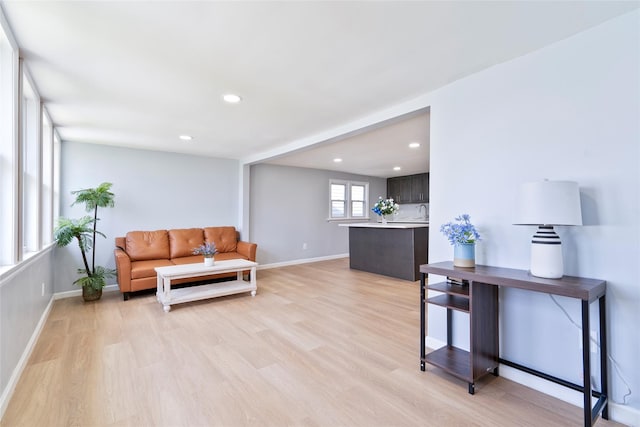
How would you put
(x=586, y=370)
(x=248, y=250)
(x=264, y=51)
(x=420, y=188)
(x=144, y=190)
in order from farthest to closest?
(x=420, y=188)
(x=248, y=250)
(x=144, y=190)
(x=264, y=51)
(x=586, y=370)

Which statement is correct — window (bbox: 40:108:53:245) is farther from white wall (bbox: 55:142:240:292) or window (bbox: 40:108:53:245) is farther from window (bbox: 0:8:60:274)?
window (bbox: 0:8:60:274)

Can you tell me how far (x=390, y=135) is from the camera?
4.12 meters

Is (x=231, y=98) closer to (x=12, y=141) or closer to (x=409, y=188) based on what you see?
(x=12, y=141)

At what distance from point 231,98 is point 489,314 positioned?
2776 millimetres

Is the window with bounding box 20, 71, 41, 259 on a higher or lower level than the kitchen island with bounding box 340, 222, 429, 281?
higher

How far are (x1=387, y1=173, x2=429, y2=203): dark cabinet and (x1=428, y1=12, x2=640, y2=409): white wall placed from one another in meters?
5.52

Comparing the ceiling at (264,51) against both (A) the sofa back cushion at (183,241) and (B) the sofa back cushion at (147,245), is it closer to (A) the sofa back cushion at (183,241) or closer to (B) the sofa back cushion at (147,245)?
(B) the sofa back cushion at (147,245)

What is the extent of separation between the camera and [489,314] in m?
2.05

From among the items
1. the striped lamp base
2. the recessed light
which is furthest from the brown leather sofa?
the striped lamp base

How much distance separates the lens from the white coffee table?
3.57 m

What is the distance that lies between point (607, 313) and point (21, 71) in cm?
408

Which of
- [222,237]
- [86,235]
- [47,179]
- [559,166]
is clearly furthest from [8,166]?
[559,166]

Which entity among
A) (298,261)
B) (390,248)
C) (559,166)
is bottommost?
(298,261)

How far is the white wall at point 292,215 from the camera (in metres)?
6.23
